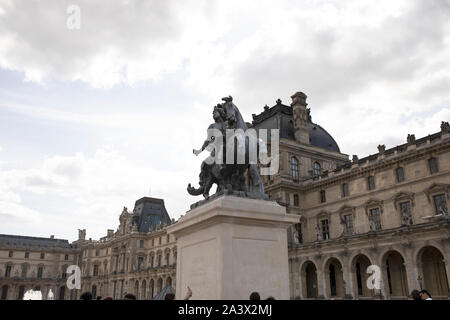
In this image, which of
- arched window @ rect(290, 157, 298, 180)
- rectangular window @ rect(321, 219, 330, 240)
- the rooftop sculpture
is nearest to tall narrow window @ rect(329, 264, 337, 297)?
rectangular window @ rect(321, 219, 330, 240)

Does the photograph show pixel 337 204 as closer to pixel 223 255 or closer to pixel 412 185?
pixel 412 185

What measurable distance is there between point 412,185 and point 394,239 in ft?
21.7

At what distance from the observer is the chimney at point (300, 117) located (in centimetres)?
5538

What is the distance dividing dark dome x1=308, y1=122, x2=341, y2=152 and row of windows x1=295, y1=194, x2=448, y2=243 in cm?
1442

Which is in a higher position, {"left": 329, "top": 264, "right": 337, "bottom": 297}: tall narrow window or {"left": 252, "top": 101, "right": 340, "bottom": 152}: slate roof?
{"left": 252, "top": 101, "right": 340, "bottom": 152}: slate roof

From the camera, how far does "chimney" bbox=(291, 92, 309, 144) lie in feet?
182

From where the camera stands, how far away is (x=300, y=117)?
56094 millimetres

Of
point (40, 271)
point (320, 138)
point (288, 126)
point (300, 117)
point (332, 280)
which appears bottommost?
point (332, 280)

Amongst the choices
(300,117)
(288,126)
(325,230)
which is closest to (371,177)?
(325,230)

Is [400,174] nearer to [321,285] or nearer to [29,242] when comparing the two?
[321,285]

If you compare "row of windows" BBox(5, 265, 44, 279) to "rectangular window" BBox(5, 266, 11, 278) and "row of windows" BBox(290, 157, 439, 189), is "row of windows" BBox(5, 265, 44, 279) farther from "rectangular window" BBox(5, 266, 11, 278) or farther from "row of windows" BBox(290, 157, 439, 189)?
"row of windows" BBox(290, 157, 439, 189)

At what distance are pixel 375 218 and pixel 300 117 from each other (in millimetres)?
20191
